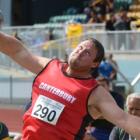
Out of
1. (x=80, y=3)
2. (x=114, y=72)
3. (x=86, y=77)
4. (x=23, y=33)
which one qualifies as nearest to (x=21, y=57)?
(x=86, y=77)

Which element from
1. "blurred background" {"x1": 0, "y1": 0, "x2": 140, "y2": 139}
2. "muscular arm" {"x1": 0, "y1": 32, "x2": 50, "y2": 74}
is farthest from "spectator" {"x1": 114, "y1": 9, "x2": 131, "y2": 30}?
"muscular arm" {"x1": 0, "y1": 32, "x2": 50, "y2": 74}

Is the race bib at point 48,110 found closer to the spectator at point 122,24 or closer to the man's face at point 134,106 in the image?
the man's face at point 134,106

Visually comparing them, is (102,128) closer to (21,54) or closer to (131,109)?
(131,109)

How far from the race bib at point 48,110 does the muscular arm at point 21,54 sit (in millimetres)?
312

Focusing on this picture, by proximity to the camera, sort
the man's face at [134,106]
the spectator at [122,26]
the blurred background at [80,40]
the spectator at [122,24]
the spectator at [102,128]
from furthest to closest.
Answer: the spectator at [122,24] → the spectator at [122,26] → the blurred background at [80,40] → the spectator at [102,128] → the man's face at [134,106]

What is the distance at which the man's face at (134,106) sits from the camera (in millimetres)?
5785

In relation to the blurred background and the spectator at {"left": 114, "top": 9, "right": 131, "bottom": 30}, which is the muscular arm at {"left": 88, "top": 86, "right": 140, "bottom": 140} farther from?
the spectator at {"left": 114, "top": 9, "right": 131, "bottom": 30}

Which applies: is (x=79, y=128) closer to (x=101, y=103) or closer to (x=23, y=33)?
(x=101, y=103)

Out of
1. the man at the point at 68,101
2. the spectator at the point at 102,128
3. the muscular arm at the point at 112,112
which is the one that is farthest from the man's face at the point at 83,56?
the spectator at the point at 102,128

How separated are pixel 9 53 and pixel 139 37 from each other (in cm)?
1354

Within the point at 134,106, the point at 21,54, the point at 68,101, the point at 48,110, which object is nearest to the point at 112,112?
the point at 68,101

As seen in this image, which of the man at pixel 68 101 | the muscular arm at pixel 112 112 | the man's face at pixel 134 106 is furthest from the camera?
the man's face at pixel 134 106

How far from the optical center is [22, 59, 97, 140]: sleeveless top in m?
4.65

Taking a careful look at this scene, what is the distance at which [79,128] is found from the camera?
471cm
